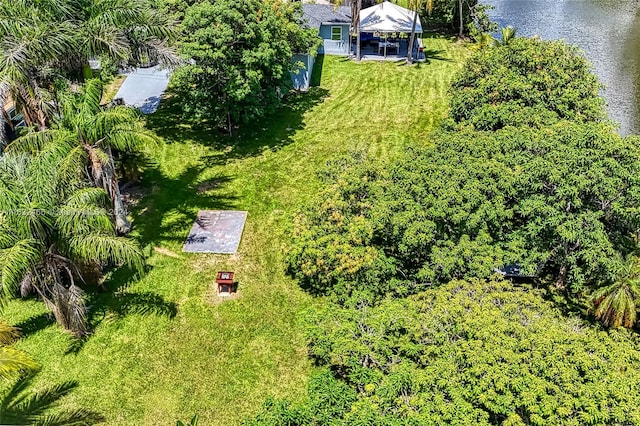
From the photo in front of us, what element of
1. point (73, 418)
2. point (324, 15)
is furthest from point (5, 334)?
point (324, 15)

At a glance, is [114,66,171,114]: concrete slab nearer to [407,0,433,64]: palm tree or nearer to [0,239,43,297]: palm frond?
[407,0,433,64]: palm tree

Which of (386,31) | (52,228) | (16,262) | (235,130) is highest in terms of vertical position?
(386,31)

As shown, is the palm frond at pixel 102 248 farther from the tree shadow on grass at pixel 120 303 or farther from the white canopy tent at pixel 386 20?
the white canopy tent at pixel 386 20

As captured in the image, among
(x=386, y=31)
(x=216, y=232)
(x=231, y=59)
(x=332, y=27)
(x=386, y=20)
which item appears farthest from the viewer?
(x=332, y=27)

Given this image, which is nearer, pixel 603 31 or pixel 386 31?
pixel 386 31

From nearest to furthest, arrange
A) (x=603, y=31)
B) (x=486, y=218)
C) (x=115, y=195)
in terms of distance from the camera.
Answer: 1. (x=486, y=218)
2. (x=115, y=195)
3. (x=603, y=31)

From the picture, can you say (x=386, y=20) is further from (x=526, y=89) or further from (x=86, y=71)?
(x=86, y=71)

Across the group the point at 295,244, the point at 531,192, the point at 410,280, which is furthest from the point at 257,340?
the point at 531,192
